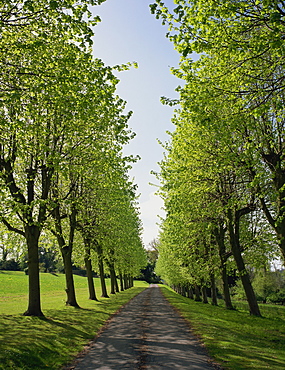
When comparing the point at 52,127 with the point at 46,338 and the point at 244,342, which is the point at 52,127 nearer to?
the point at 46,338

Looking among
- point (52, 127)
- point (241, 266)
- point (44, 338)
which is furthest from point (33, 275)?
point (241, 266)

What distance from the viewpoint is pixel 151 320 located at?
718 inches

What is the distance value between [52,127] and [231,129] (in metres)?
9.58

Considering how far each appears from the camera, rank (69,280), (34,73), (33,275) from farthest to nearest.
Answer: (69,280) < (33,275) < (34,73)

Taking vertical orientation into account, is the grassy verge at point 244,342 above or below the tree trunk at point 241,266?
below

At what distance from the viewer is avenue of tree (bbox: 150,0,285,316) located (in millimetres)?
10459

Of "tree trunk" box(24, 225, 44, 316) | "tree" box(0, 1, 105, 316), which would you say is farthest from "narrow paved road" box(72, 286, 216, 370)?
"tree" box(0, 1, 105, 316)

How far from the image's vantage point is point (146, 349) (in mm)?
11078

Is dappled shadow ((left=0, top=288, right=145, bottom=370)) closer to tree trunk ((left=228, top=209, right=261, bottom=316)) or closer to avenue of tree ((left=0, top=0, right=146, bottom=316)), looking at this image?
avenue of tree ((left=0, top=0, right=146, bottom=316))

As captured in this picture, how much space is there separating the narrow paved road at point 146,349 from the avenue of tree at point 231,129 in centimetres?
552

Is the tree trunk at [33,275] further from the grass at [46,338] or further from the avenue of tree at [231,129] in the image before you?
the avenue of tree at [231,129]

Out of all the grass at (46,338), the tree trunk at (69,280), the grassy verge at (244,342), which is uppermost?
the tree trunk at (69,280)

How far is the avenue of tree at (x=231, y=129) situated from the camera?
10.5 metres

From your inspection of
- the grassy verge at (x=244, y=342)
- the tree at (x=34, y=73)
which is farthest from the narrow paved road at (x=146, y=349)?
the tree at (x=34, y=73)
